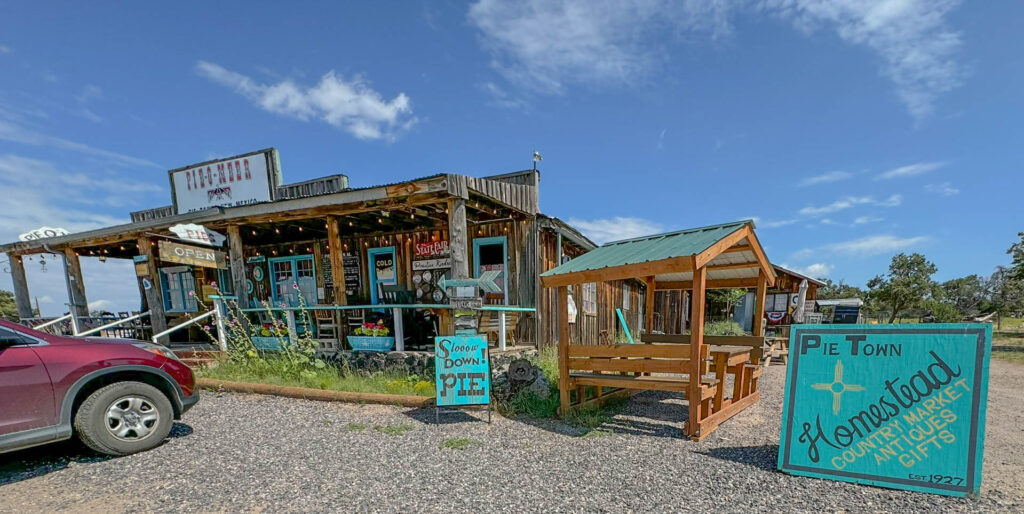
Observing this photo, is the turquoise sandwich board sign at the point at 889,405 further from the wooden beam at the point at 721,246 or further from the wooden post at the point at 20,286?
the wooden post at the point at 20,286

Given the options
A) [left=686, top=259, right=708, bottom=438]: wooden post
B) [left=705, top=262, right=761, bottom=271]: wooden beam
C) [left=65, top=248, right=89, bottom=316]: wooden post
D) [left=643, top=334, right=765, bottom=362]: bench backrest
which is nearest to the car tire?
[left=686, top=259, right=708, bottom=438]: wooden post

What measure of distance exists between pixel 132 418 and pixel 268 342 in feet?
12.0

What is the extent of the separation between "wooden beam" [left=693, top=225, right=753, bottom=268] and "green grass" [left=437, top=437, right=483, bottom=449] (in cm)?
286

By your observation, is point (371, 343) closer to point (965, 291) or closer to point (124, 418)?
point (124, 418)

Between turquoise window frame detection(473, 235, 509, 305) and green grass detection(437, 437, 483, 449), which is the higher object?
turquoise window frame detection(473, 235, 509, 305)

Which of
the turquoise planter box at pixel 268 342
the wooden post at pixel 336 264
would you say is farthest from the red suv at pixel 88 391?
the turquoise planter box at pixel 268 342

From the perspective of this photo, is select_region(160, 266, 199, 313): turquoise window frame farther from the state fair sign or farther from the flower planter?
the flower planter

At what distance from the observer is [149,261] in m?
8.43

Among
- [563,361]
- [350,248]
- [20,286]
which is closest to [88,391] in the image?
[563,361]

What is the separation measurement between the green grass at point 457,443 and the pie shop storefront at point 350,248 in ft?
7.03

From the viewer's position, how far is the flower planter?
6492 millimetres

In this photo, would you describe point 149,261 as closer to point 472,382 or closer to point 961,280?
point 472,382

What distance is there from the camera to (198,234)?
A: 7457 millimetres

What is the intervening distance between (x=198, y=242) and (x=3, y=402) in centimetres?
497
